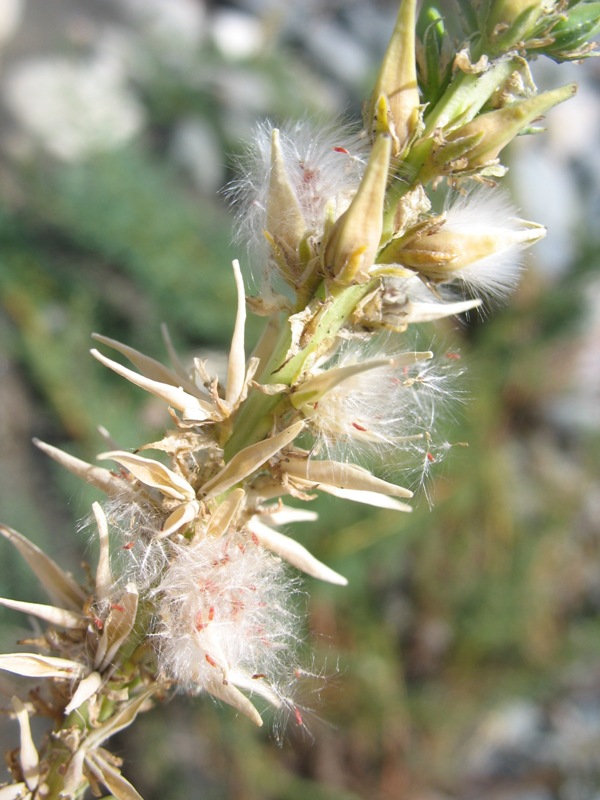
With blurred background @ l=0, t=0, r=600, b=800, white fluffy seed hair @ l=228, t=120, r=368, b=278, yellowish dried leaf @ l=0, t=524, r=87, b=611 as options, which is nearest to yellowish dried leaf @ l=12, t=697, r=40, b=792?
yellowish dried leaf @ l=0, t=524, r=87, b=611

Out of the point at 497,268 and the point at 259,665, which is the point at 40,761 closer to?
the point at 259,665

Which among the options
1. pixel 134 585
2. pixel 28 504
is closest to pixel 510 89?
pixel 134 585

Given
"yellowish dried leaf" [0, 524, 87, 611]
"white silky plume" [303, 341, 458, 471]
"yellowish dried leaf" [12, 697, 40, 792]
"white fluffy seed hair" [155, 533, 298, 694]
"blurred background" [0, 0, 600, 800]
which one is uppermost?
"white silky plume" [303, 341, 458, 471]

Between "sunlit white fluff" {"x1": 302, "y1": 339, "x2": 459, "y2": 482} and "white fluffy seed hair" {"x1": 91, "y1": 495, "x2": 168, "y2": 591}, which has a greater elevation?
"sunlit white fluff" {"x1": 302, "y1": 339, "x2": 459, "y2": 482}

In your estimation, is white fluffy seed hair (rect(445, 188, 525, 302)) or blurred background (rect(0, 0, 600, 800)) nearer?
white fluffy seed hair (rect(445, 188, 525, 302))

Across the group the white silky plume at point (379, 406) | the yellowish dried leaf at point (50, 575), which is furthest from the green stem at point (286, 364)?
the yellowish dried leaf at point (50, 575)

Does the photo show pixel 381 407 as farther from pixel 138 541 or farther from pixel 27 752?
pixel 27 752

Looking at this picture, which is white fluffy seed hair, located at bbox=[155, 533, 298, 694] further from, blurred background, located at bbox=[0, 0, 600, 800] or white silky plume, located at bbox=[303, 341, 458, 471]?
blurred background, located at bbox=[0, 0, 600, 800]
